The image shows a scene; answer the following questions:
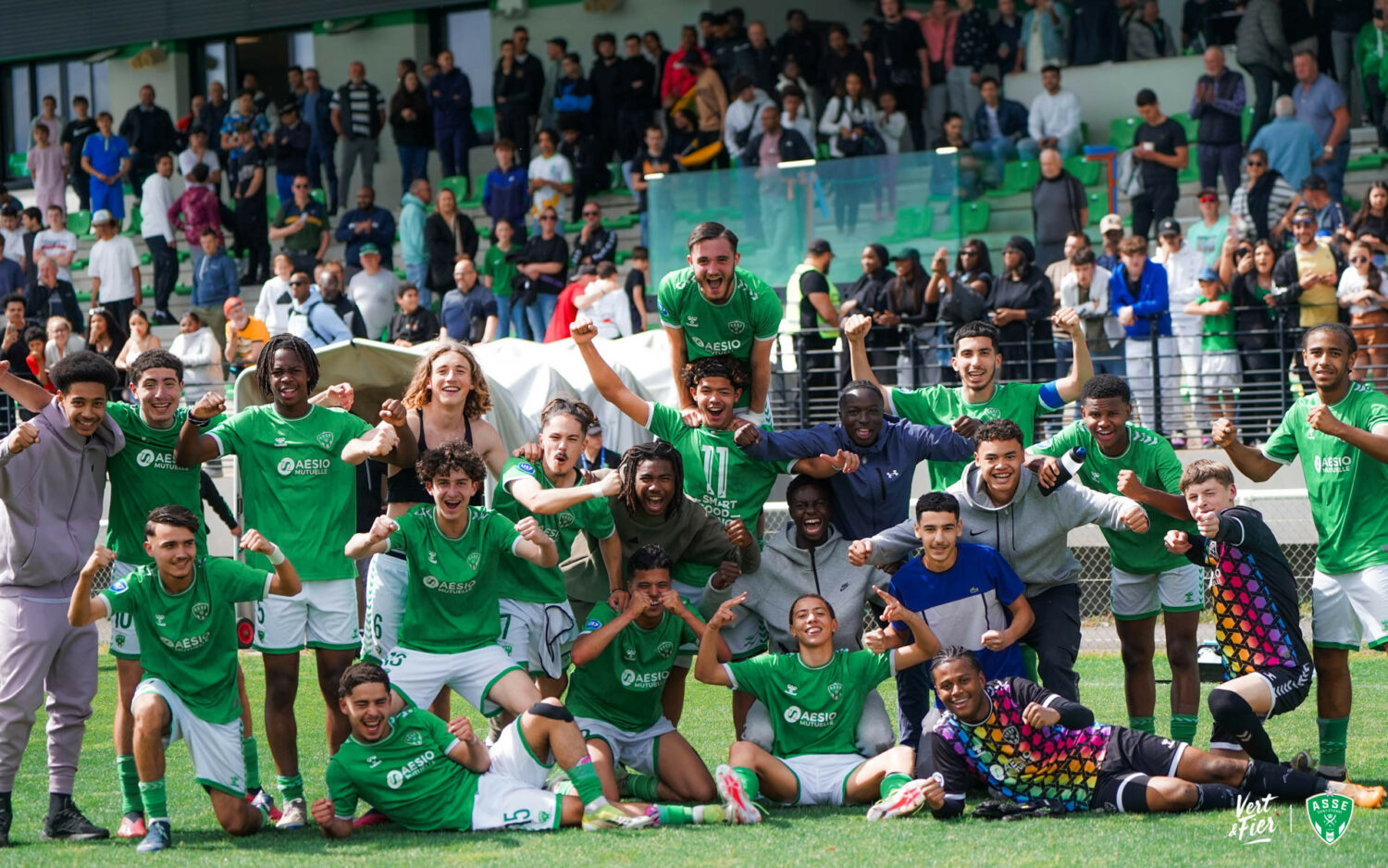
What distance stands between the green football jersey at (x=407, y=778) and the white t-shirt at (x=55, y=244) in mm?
15326

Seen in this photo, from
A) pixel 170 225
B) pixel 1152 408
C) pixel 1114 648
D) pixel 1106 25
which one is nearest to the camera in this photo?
pixel 1114 648

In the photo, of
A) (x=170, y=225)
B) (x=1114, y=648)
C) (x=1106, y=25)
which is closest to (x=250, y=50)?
(x=170, y=225)

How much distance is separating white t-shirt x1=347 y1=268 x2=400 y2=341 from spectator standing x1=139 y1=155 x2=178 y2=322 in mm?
4696

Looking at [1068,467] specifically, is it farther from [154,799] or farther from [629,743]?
[154,799]

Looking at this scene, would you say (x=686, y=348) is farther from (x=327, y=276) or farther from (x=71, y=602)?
(x=327, y=276)

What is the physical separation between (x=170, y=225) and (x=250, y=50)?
548cm

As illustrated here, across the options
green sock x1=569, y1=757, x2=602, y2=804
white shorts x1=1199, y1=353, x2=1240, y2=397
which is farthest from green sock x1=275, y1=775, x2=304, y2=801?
white shorts x1=1199, y1=353, x2=1240, y2=397

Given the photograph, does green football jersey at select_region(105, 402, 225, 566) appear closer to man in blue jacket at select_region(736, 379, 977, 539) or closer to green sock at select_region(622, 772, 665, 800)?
green sock at select_region(622, 772, 665, 800)

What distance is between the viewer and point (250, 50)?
25969mm

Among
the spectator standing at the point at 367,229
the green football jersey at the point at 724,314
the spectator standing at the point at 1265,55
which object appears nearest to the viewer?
the green football jersey at the point at 724,314

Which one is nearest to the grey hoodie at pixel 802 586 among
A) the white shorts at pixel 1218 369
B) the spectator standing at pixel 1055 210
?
the white shorts at pixel 1218 369

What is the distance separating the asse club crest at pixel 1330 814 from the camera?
6.43 meters

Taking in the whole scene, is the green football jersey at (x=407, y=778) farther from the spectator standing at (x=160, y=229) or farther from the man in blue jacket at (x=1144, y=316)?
the spectator standing at (x=160, y=229)

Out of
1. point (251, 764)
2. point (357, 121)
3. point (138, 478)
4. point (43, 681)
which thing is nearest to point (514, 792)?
point (251, 764)
